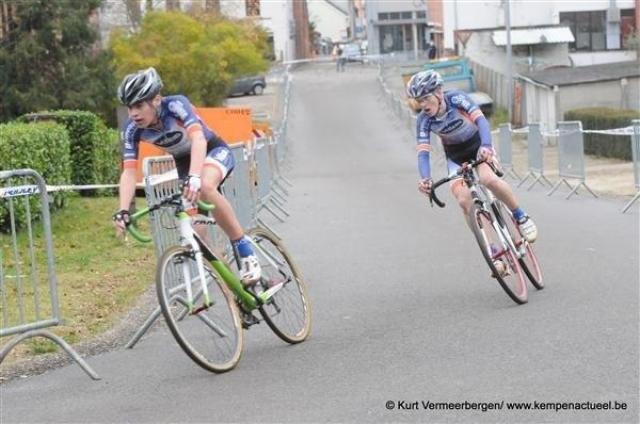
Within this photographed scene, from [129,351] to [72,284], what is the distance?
3894 mm

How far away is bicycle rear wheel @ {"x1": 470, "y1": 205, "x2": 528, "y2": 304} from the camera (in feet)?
30.0

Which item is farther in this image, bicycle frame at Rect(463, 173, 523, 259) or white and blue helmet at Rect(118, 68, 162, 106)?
bicycle frame at Rect(463, 173, 523, 259)

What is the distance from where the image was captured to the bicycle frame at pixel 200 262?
7.15 metres

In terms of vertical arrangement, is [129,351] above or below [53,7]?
below

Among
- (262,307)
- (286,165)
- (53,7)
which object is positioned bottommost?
(286,165)

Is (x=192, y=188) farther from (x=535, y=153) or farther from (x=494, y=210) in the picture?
(x=535, y=153)

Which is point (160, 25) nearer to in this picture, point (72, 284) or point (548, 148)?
point (548, 148)

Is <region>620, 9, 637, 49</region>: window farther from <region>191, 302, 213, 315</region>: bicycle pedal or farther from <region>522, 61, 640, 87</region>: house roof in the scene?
<region>191, 302, 213, 315</region>: bicycle pedal

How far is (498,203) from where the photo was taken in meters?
9.73

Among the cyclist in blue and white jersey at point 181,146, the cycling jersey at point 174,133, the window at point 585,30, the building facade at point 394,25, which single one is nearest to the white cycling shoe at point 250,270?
the cyclist in blue and white jersey at point 181,146

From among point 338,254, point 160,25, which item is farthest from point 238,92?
point 338,254

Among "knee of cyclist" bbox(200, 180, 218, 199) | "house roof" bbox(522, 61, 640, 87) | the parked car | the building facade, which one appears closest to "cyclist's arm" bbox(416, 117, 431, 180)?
"knee of cyclist" bbox(200, 180, 218, 199)

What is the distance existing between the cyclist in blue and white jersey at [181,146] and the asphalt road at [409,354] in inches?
35.2

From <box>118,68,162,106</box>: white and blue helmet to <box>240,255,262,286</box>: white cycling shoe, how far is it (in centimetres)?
128
